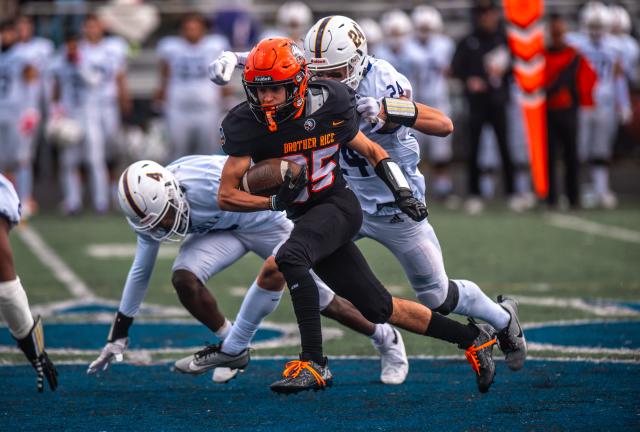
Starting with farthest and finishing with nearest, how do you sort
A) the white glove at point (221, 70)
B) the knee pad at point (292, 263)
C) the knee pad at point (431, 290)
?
1. the knee pad at point (431, 290)
2. the white glove at point (221, 70)
3. the knee pad at point (292, 263)

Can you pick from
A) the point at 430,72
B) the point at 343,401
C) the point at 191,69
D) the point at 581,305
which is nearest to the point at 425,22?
the point at 430,72

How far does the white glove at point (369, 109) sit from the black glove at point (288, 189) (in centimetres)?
34

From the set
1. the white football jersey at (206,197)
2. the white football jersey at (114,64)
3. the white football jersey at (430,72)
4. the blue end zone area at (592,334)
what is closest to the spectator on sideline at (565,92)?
the white football jersey at (430,72)

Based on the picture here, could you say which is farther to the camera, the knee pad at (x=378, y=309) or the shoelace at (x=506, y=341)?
the shoelace at (x=506, y=341)

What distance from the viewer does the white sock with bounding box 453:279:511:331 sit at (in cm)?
521

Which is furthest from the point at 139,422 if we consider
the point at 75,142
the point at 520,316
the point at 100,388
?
the point at 75,142

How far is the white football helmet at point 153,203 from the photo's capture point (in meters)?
5.24

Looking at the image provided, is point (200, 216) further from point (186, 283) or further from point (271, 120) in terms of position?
point (271, 120)

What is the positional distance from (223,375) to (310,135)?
4.03ft

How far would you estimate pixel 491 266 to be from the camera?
8812 mm

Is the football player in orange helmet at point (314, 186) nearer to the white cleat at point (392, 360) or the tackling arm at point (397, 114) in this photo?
the tackling arm at point (397, 114)

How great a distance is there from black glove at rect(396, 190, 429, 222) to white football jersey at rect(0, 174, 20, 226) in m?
1.61

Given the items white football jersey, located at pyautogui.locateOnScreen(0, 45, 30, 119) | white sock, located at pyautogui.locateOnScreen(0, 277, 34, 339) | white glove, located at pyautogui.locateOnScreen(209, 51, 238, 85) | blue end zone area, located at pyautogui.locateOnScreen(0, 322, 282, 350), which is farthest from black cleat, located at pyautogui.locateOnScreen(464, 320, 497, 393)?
white football jersey, located at pyautogui.locateOnScreen(0, 45, 30, 119)

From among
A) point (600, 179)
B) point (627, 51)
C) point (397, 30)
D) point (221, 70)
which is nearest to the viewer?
point (221, 70)
